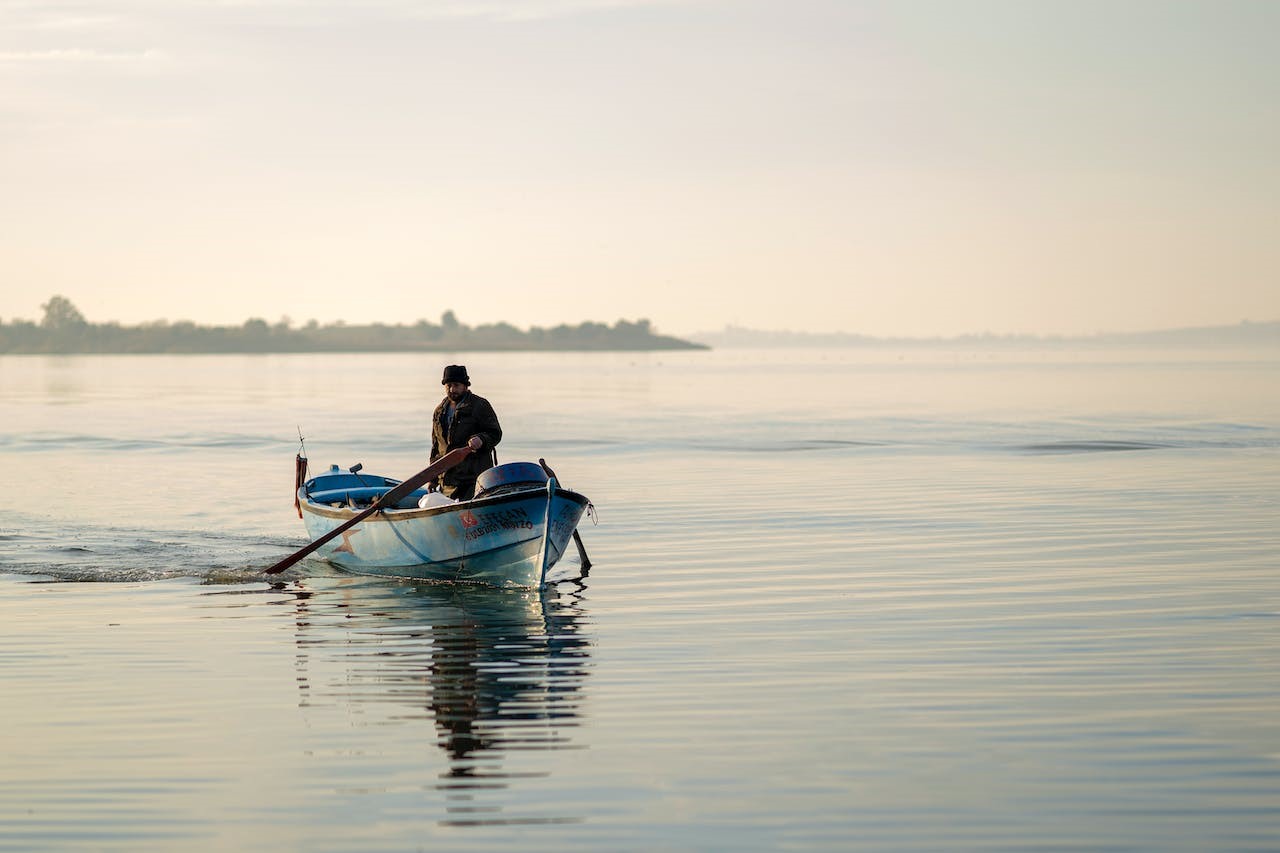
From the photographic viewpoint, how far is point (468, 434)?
2017 centimetres

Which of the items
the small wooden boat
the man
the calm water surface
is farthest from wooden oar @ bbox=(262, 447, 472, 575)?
the calm water surface

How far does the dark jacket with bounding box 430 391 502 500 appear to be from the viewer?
20.1 meters

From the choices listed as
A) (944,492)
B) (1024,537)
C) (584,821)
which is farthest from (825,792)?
(944,492)

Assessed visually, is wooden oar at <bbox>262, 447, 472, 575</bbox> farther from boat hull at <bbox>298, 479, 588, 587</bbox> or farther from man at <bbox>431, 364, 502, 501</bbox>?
man at <bbox>431, 364, 502, 501</bbox>

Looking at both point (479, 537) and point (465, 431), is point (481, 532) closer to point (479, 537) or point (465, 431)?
point (479, 537)

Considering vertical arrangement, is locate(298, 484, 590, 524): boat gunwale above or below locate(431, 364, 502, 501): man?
below

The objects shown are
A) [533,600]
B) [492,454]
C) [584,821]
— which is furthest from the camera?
[492,454]

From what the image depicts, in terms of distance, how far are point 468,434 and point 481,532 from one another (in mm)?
1613

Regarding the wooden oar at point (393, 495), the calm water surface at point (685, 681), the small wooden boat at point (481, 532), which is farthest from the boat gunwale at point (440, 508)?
the calm water surface at point (685, 681)

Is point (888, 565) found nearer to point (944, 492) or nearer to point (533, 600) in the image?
point (533, 600)

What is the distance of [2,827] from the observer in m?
9.21

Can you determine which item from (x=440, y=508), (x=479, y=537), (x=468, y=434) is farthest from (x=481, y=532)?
(x=468, y=434)

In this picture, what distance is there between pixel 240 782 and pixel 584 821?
2734mm

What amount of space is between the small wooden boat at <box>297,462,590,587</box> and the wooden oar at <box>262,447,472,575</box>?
Answer: 5 cm
